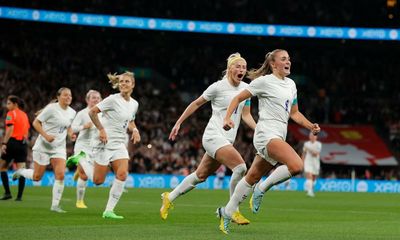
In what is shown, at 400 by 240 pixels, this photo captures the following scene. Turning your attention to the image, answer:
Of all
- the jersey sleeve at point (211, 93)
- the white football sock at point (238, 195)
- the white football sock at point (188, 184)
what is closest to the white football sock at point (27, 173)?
the white football sock at point (188, 184)

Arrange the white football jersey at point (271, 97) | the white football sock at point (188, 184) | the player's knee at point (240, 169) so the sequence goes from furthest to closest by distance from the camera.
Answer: the white football sock at point (188, 184)
the player's knee at point (240, 169)
the white football jersey at point (271, 97)

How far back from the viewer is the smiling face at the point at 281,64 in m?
11.5

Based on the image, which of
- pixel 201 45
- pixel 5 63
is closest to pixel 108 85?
pixel 5 63

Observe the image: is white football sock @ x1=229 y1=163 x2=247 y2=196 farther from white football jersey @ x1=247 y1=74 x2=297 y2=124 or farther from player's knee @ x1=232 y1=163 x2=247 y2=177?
white football jersey @ x1=247 y1=74 x2=297 y2=124

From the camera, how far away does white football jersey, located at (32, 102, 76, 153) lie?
16125 millimetres

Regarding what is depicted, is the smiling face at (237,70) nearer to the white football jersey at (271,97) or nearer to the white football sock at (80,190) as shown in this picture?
the white football jersey at (271,97)

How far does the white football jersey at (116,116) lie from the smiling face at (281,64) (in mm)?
3753

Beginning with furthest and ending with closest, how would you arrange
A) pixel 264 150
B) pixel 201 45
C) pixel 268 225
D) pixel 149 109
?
pixel 201 45
pixel 149 109
pixel 268 225
pixel 264 150

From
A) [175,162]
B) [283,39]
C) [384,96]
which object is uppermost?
[283,39]

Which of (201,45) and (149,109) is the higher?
(201,45)

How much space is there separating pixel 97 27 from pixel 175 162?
34.4 feet

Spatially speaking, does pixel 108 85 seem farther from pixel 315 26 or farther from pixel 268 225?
pixel 268 225

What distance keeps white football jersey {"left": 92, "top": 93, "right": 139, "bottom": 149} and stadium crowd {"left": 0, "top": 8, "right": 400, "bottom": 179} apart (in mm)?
23144

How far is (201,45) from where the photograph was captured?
161 ft
